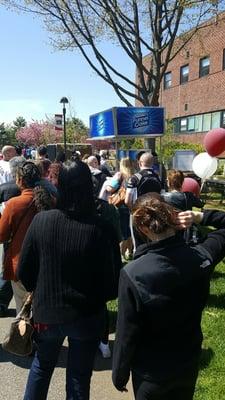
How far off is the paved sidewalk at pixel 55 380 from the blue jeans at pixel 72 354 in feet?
3.07

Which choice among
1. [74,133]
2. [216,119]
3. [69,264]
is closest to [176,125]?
[216,119]

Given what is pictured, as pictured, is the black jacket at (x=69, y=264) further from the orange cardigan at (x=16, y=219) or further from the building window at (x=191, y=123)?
the building window at (x=191, y=123)

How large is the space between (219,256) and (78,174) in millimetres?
946

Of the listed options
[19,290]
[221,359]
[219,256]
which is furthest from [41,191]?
[221,359]

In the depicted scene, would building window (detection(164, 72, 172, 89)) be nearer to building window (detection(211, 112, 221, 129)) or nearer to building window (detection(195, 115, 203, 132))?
building window (detection(195, 115, 203, 132))

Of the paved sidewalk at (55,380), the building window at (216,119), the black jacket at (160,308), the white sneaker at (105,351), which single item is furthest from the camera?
the building window at (216,119)

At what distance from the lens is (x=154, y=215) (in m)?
2.17

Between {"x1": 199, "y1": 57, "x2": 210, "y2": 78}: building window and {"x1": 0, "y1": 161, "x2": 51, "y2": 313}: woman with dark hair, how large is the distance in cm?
2529

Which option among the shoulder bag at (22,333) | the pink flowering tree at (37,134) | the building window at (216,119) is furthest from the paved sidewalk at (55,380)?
the pink flowering tree at (37,134)

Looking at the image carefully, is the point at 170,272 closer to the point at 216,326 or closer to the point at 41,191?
the point at 41,191

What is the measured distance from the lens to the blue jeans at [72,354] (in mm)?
2752

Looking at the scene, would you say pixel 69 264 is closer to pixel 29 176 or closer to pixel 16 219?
pixel 16 219

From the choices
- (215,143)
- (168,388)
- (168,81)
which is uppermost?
(168,81)

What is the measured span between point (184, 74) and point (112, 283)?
2938 centimetres
